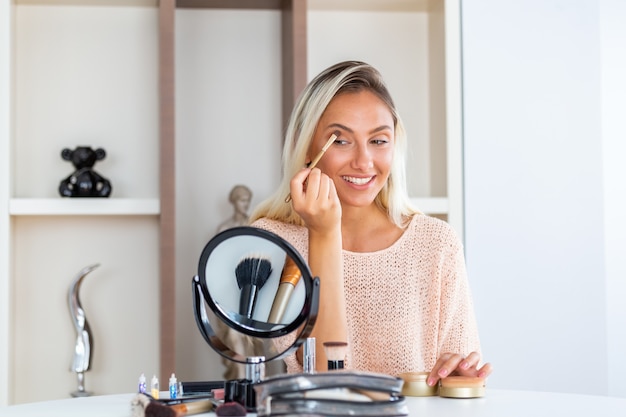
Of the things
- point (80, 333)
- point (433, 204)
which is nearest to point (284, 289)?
point (433, 204)

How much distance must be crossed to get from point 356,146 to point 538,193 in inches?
39.9

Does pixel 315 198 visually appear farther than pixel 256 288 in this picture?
Yes

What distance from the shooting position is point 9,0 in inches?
92.0

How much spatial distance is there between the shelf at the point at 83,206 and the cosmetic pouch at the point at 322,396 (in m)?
1.56

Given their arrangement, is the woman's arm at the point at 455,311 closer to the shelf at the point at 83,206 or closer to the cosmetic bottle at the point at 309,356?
the cosmetic bottle at the point at 309,356

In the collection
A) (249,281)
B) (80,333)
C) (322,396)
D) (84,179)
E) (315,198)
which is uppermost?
(84,179)

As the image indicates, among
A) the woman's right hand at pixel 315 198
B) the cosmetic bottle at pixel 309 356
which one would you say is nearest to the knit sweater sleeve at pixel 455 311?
the woman's right hand at pixel 315 198

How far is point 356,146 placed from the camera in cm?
159

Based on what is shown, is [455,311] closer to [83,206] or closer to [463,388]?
[463,388]

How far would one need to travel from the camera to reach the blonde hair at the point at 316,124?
1636 mm

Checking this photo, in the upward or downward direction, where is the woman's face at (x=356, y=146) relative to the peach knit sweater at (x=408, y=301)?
upward

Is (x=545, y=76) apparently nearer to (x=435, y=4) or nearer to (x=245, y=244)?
(x=435, y=4)

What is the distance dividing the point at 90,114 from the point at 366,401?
1903 mm

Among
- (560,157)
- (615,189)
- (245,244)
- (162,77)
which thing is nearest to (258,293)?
(245,244)
